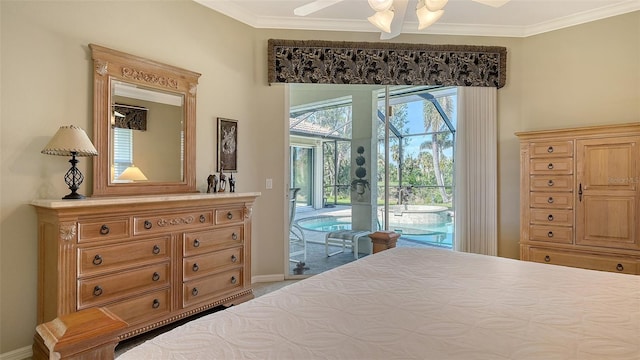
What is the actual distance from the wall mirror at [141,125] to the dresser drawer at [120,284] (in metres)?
0.66

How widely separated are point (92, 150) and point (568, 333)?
103 inches

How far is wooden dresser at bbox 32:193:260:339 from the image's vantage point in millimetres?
2061

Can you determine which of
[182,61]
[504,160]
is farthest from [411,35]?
[182,61]

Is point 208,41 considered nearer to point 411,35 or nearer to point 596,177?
point 411,35

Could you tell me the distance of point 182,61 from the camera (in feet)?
10.3

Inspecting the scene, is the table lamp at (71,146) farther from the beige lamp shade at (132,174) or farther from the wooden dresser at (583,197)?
the wooden dresser at (583,197)

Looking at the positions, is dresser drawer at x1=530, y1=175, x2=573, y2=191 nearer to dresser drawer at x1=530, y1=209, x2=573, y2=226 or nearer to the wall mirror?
dresser drawer at x1=530, y1=209, x2=573, y2=226

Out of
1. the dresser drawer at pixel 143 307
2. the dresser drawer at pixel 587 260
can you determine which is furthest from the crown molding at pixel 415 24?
the dresser drawer at pixel 143 307

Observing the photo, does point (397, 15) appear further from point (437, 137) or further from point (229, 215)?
point (437, 137)

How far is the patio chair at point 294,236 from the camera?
13.1ft

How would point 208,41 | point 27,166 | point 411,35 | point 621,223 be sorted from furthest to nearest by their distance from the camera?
point 411,35
point 208,41
point 621,223
point 27,166

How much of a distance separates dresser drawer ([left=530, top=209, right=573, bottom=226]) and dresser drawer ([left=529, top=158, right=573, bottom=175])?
0.36 meters

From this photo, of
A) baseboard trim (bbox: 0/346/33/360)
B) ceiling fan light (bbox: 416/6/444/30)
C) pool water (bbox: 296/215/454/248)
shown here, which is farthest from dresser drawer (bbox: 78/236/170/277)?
pool water (bbox: 296/215/454/248)

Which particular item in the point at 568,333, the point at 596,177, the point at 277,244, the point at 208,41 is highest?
the point at 208,41
